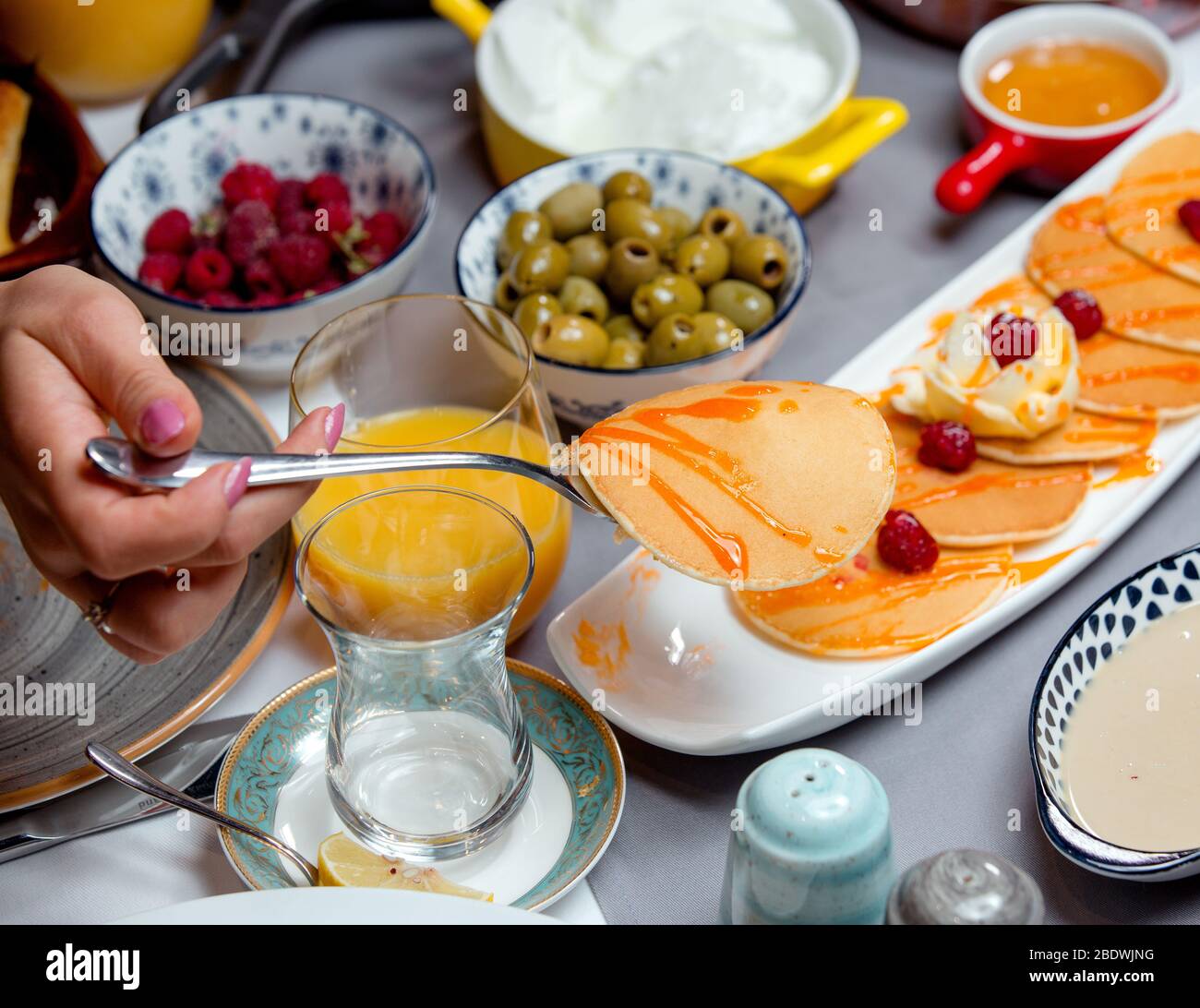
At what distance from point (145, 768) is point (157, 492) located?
29 cm

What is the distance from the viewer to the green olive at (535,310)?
4.65 feet

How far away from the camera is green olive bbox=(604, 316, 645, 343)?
1.46 m

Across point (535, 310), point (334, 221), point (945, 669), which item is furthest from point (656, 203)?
point (945, 669)

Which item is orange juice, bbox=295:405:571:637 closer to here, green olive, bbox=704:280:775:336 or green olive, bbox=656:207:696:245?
green olive, bbox=704:280:775:336

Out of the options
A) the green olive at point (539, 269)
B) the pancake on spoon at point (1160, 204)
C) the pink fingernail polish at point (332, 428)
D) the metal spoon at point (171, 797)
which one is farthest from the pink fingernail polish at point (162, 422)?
the pancake on spoon at point (1160, 204)

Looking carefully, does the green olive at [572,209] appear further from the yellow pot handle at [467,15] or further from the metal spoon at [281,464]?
the metal spoon at [281,464]

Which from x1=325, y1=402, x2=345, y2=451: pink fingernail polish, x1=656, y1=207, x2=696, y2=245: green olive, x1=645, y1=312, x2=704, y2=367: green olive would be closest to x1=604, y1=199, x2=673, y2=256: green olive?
x1=656, y1=207, x2=696, y2=245: green olive

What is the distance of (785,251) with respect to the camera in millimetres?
1489

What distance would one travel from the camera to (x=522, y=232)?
1.49 metres

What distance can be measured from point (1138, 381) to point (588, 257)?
25.9 inches

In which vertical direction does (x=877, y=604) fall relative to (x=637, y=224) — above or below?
below

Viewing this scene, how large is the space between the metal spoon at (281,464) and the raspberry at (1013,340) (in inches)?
21.6

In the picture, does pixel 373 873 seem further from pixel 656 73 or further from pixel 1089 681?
pixel 656 73

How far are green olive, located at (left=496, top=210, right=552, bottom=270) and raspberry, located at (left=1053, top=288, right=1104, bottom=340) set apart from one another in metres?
0.63
